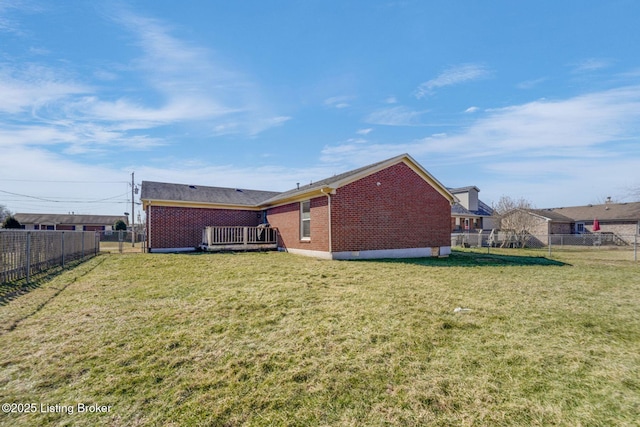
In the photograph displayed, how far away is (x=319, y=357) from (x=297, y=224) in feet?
35.1

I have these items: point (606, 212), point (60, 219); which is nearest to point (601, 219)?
point (606, 212)

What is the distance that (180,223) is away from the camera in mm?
15969

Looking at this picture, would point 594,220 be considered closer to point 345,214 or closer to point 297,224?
point 345,214

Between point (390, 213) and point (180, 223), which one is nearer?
point (390, 213)

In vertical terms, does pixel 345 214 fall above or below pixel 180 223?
above

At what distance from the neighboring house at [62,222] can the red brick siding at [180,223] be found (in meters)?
36.9

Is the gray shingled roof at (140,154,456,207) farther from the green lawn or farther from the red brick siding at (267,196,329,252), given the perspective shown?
the green lawn

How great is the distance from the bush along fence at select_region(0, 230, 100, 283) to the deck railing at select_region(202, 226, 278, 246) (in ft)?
18.1

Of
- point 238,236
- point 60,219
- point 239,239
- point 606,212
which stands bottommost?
point 239,239

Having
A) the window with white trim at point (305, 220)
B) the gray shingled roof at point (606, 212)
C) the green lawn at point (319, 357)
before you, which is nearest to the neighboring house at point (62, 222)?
the window with white trim at point (305, 220)

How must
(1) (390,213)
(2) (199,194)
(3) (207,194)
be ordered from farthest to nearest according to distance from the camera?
(3) (207,194), (2) (199,194), (1) (390,213)

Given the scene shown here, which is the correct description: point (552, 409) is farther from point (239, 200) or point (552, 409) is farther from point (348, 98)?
point (239, 200)

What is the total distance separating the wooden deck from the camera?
15156mm

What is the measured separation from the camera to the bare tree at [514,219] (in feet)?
72.8
